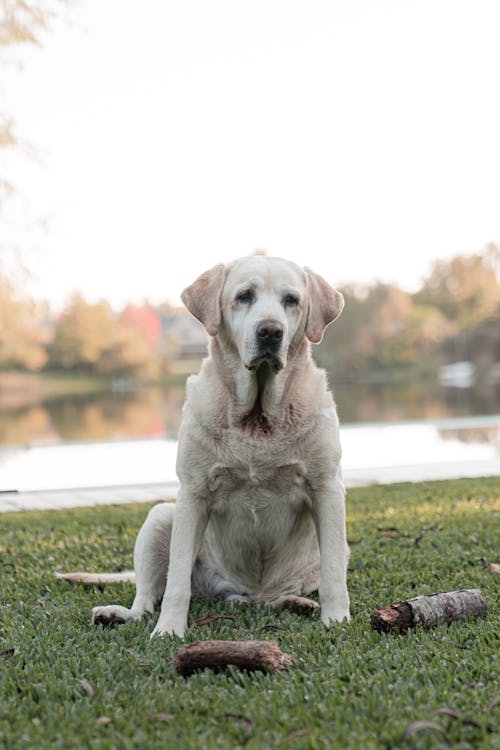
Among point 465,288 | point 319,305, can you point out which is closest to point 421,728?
point 319,305

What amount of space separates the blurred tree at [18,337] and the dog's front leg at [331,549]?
878 inches

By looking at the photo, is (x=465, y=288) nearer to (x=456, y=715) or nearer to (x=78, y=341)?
(x=78, y=341)

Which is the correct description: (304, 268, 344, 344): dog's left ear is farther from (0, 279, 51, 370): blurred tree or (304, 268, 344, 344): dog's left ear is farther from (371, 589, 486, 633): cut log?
(0, 279, 51, 370): blurred tree

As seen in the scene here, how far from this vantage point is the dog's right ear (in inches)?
136

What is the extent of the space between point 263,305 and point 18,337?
45620mm

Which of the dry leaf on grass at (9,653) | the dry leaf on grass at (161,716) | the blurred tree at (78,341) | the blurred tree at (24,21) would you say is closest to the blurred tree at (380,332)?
the blurred tree at (78,341)

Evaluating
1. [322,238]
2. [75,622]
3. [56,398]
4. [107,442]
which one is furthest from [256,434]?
[322,238]

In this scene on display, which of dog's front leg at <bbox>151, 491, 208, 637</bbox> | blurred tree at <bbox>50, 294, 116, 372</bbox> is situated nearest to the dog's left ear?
dog's front leg at <bbox>151, 491, 208, 637</bbox>

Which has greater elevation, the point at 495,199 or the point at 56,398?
the point at 495,199

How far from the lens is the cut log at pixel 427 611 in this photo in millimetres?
3082

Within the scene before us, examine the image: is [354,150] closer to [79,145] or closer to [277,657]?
[79,145]

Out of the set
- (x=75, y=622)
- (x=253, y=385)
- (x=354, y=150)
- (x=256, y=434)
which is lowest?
(x=75, y=622)

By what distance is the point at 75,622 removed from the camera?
345 centimetres

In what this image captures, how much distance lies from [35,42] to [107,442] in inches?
378
